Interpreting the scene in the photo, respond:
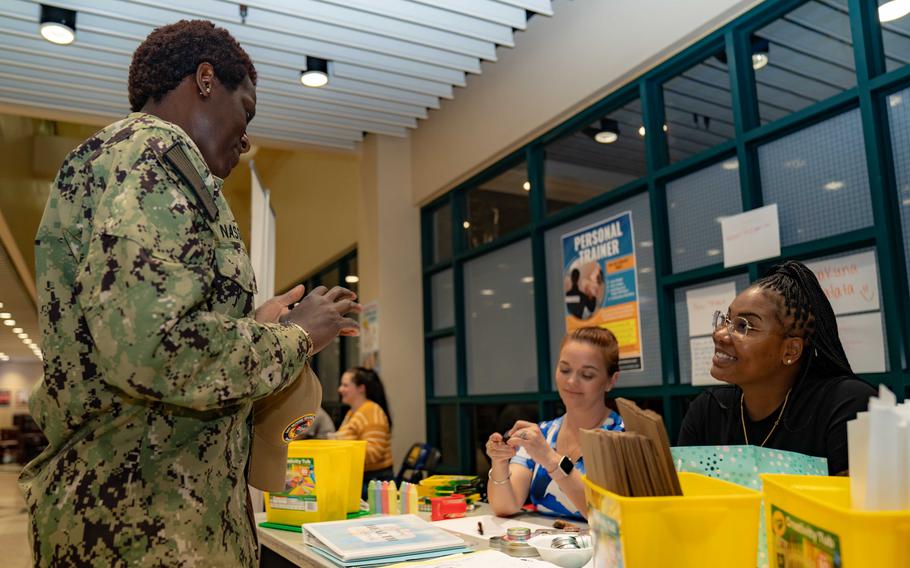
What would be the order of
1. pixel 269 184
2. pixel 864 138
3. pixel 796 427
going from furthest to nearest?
1. pixel 269 184
2. pixel 864 138
3. pixel 796 427

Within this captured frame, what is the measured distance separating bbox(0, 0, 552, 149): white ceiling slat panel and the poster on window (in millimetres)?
1344

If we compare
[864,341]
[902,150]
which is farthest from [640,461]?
[902,150]

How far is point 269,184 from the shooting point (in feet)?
33.2

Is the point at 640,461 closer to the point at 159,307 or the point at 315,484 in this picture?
the point at 159,307

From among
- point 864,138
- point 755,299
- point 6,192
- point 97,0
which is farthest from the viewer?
point 6,192

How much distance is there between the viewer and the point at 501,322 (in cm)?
490

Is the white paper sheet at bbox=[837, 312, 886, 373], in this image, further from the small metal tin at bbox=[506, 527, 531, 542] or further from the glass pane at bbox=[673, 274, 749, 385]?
the small metal tin at bbox=[506, 527, 531, 542]

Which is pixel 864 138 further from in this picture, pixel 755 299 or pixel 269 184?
pixel 269 184

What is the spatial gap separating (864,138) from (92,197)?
2579 millimetres

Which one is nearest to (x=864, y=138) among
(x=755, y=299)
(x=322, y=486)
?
(x=755, y=299)

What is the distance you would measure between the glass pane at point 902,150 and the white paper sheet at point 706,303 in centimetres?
76

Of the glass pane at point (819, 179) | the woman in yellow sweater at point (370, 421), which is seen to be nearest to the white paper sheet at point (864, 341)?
the glass pane at point (819, 179)

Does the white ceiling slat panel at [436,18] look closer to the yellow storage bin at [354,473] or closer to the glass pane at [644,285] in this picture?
the glass pane at [644,285]

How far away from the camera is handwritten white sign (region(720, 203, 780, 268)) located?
2.92m
